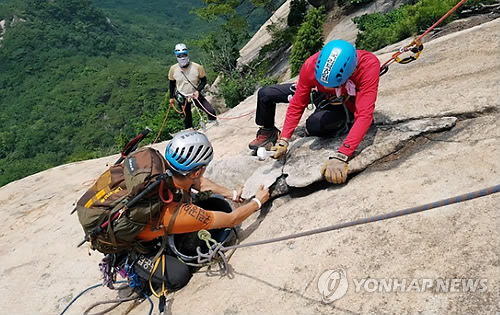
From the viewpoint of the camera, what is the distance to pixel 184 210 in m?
3.40

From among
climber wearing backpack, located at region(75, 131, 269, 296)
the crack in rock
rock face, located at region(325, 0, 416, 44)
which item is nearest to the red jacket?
the crack in rock

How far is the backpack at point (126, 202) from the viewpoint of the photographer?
10.5 feet

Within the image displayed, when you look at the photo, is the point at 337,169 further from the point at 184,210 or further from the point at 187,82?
the point at 187,82

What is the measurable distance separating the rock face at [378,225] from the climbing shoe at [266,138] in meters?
0.23

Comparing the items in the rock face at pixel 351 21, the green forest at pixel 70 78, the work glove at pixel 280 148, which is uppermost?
the work glove at pixel 280 148

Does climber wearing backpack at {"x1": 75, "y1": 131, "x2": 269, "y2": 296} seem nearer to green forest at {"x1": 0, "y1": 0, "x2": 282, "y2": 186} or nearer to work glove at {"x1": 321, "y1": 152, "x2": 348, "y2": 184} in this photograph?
work glove at {"x1": 321, "y1": 152, "x2": 348, "y2": 184}

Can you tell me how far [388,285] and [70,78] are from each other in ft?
323

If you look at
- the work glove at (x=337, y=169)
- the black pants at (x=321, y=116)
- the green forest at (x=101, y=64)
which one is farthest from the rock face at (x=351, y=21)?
the work glove at (x=337, y=169)

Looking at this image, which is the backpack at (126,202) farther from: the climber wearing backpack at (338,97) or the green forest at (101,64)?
the green forest at (101,64)

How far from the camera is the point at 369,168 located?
3943mm

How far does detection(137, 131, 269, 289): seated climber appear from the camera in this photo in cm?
339

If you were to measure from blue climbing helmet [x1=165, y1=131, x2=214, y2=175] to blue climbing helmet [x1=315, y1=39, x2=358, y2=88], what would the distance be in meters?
1.31

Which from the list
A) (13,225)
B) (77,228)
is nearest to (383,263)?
(77,228)

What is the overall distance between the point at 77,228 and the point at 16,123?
80826 mm
